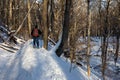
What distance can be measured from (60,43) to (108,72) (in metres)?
10.6

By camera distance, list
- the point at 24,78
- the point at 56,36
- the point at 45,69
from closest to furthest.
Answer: the point at 24,78 < the point at 45,69 < the point at 56,36

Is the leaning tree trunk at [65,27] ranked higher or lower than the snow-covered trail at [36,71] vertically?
higher

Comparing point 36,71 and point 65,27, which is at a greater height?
point 65,27

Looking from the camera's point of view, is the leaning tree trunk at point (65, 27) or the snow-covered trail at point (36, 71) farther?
the leaning tree trunk at point (65, 27)

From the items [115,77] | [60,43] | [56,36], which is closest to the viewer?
[60,43]

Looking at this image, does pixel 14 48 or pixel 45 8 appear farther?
pixel 14 48

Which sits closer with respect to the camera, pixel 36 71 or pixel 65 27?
pixel 36 71

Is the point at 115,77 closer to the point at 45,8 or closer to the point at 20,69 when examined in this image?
the point at 45,8

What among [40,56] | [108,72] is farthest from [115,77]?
[40,56]

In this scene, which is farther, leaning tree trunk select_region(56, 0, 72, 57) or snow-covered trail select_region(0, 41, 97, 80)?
leaning tree trunk select_region(56, 0, 72, 57)

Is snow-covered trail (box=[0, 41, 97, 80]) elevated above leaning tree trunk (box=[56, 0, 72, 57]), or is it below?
below

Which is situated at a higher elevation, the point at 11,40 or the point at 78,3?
the point at 78,3

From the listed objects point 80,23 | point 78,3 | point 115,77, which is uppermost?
point 78,3

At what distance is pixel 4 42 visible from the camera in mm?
31781
